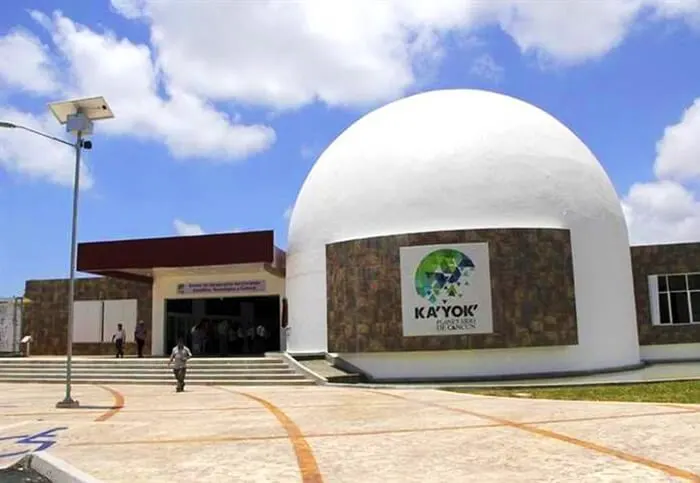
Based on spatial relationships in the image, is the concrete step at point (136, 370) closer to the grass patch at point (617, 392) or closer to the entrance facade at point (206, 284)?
the entrance facade at point (206, 284)

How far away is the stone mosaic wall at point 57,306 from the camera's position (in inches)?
1082

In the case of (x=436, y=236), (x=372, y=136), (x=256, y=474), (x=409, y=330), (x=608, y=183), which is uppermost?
(x=372, y=136)

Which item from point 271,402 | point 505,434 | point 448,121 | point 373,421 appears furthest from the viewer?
point 448,121

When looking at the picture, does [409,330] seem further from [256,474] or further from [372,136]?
[256,474]

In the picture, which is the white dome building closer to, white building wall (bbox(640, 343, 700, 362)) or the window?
white building wall (bbox(640, 343, 700, 362))

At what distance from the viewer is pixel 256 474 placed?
5941 millimetres

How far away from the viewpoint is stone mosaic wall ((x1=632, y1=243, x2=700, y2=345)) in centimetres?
2255

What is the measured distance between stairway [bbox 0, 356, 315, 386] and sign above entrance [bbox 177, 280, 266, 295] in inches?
189

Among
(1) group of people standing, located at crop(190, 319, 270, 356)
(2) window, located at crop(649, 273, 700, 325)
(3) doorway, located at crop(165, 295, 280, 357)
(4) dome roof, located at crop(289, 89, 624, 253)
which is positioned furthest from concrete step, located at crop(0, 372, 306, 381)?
(2) window, located at crop(649, 273, 700, 325)

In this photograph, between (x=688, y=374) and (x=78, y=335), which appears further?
(x=78, y=335)

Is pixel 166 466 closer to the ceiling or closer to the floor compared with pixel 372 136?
closer to the floor

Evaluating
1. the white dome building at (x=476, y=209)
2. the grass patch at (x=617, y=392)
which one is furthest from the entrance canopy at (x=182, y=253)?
the grass patch at (x=617, y=392)

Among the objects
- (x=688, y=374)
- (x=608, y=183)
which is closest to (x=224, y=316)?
(x=608, y=183)

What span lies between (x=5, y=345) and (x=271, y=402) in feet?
61.1
